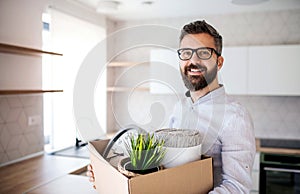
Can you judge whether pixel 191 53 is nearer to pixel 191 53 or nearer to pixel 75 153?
pixel 191 53

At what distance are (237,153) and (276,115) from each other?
2526 millimetres

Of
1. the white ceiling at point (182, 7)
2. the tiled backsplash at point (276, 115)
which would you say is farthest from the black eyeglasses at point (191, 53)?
the tiled backsplash at point (276, 115)

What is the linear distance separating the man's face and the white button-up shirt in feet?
0.19

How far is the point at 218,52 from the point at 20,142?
5.99 ft

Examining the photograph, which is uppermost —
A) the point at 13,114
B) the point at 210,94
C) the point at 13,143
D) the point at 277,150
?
the point at 210,94

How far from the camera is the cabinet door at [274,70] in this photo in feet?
8.52

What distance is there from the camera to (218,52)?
763 millimetres

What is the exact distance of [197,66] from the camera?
0.70 m

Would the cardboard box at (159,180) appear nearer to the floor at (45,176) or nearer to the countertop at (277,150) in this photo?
the floor at (45,176)

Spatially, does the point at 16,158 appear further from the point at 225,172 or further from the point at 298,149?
the point at 298,149

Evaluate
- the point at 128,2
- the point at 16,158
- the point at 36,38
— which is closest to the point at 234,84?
the point at 128,2

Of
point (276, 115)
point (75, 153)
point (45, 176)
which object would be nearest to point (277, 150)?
point (276, 115)

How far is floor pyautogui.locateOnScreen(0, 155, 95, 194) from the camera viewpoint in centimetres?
144

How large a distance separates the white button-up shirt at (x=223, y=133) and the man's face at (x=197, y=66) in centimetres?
6
